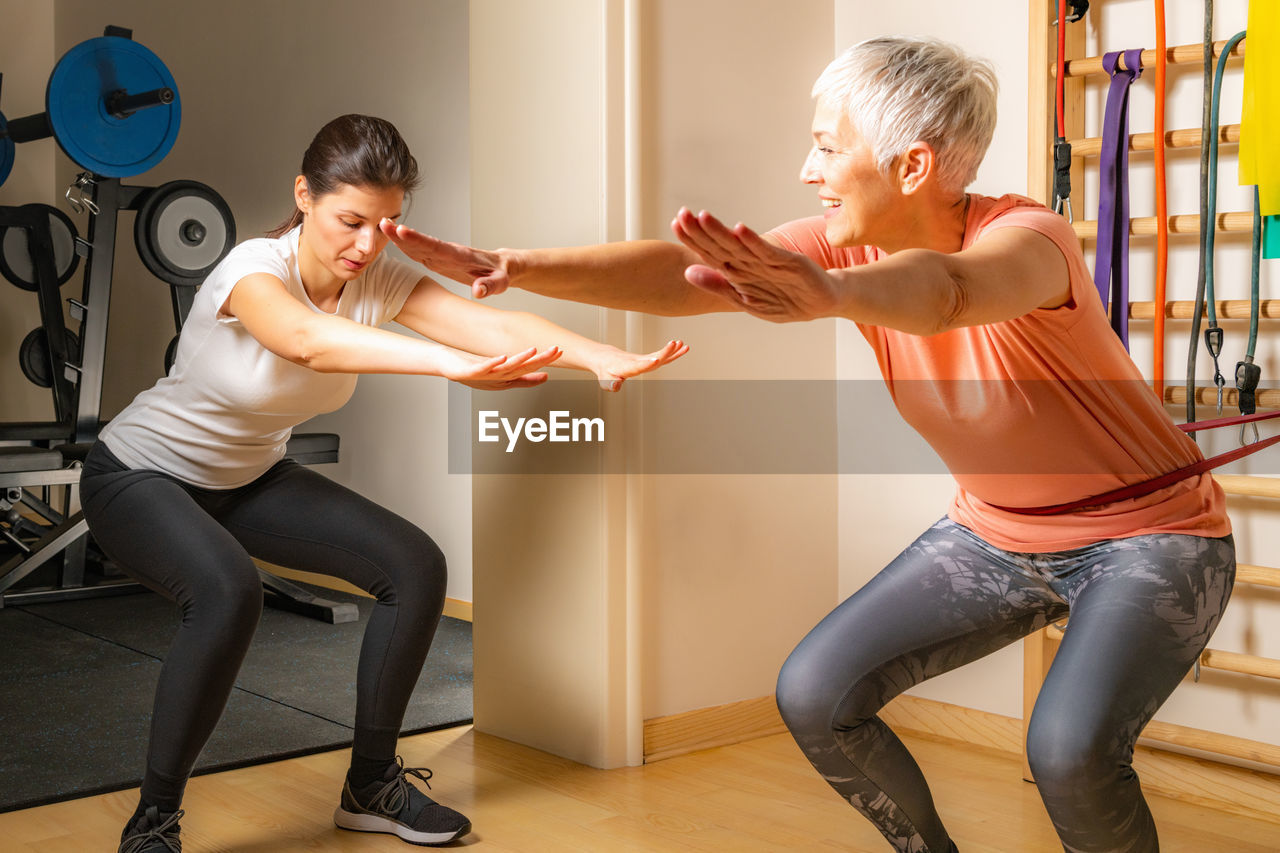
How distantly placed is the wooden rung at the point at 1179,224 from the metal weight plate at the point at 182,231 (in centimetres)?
295

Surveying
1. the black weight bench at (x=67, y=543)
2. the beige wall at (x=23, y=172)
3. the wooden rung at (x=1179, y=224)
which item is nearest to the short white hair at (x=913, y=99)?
the wooden rung at (x=1179, y=224)

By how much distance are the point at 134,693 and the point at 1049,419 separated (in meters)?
2.33

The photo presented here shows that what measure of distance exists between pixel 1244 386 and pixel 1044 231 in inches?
36.2

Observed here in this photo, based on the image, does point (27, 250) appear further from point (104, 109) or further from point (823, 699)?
point (823, 699)

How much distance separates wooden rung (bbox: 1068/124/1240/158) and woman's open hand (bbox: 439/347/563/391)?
127cm

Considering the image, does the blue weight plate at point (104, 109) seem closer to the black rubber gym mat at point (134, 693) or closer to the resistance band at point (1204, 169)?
the black rubber gym mat at point (134, 693)

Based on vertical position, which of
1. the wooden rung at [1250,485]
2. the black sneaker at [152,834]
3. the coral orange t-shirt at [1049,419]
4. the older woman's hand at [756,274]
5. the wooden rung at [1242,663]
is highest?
the older woman's hand at [756,274]

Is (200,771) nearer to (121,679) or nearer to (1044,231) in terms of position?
(121,679)

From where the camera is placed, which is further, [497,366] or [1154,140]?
[1154,140]

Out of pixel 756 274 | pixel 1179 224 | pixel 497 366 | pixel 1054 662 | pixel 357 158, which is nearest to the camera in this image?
pixel 756 274

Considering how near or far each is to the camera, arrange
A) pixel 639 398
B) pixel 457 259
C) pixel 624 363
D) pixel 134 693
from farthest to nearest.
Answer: pixel 134 693 < pixel 639 398 < pixel 624 363 < pixel 457 259

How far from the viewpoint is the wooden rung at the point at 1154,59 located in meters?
2.11

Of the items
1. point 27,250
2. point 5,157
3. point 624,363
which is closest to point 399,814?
point 624,363

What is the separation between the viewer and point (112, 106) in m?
3.97
